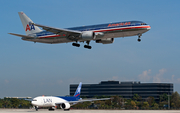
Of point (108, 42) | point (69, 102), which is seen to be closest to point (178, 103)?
point (69, 102)

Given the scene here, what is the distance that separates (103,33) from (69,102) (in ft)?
110

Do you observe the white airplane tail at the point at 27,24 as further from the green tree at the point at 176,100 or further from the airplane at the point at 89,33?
the green tree at the point at 176,100

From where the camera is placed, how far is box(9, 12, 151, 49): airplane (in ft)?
184

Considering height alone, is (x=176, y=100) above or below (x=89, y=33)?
below

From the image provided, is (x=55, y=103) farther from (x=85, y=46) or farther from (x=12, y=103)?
(x=12, y=103)

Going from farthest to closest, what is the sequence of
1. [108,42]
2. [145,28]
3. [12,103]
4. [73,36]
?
[12,103] → [108,42] → [73,36] → [145,28]

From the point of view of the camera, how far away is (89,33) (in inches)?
2325

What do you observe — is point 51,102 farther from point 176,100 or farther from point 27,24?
point 176,100

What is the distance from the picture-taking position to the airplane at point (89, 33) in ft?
184

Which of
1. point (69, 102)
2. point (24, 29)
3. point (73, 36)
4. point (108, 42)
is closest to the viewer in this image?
point (73, 36)

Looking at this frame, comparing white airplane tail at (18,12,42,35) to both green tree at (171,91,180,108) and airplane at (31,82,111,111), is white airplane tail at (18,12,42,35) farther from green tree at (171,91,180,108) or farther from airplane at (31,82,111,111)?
green tree at (171,91,180,108)

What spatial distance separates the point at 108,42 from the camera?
214 feet

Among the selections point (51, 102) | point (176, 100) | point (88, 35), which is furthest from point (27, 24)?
point (176, 100)

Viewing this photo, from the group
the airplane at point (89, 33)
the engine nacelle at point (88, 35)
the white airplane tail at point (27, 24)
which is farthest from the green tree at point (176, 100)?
the engine nacelle at point (88, 35)
